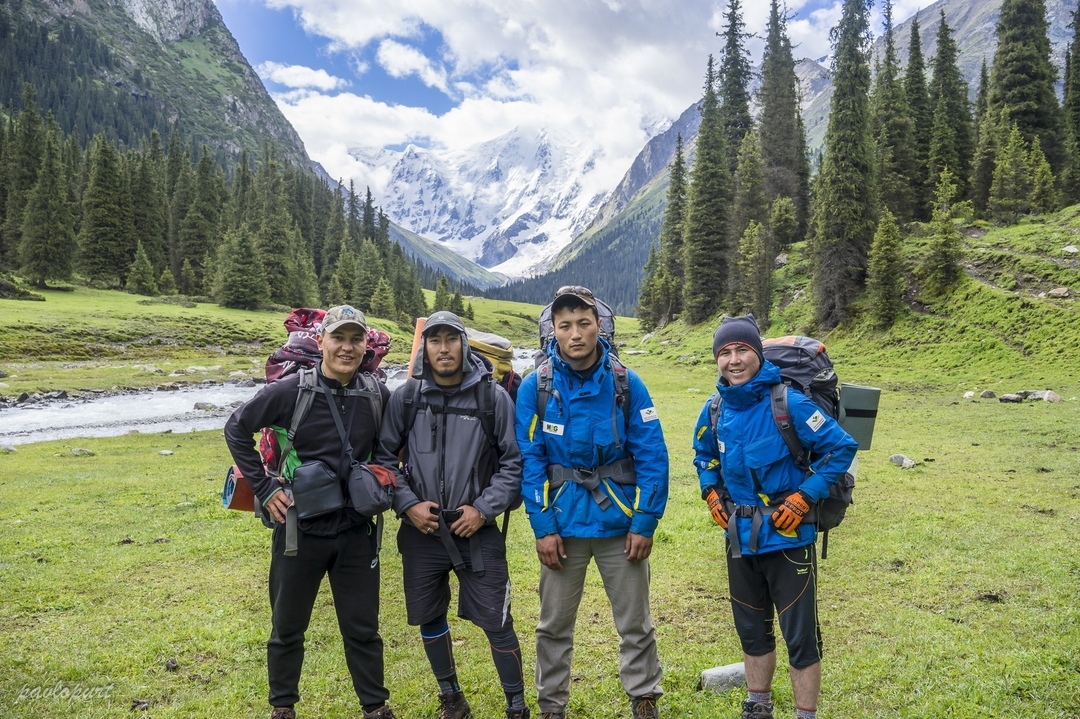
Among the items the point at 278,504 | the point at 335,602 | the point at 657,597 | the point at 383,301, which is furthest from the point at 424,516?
the point at 383,301

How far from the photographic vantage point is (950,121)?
1956 inches

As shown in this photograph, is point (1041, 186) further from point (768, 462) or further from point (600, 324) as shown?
point (600, 324)

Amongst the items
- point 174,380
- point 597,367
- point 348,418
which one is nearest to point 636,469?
point 597,367

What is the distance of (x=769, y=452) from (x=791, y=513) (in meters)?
0.46

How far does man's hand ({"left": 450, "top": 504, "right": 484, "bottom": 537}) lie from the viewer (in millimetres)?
4586

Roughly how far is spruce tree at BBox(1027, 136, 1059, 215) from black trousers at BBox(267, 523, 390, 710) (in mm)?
48129

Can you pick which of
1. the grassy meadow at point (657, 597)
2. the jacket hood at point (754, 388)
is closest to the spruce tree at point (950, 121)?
the grassy meadow at point (657, 597)

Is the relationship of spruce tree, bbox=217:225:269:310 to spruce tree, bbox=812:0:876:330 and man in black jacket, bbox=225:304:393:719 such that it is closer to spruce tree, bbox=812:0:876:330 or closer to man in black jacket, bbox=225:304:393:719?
spruce tree, bbox=812:0:876:330

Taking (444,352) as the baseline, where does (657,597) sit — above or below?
below

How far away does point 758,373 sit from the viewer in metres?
4.54

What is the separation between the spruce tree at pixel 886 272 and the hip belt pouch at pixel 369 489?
37054mm

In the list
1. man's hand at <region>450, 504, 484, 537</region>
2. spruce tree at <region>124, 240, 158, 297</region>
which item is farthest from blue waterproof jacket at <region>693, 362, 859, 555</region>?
spruce tree at <region>124, 240, 158, 297</region>

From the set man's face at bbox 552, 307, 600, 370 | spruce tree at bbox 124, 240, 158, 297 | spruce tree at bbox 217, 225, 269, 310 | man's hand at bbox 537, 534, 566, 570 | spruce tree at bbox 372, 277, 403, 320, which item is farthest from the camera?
spruce tree at bbox 372, 277, 403, 320

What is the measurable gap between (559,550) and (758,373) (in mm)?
2068
